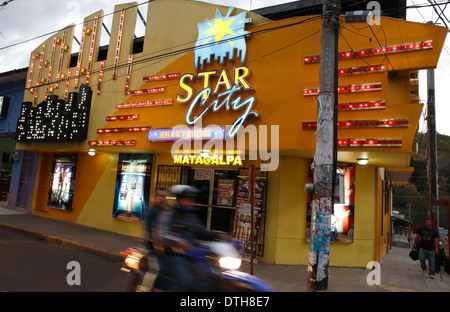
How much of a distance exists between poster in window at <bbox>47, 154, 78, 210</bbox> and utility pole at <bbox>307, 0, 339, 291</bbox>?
11569mm

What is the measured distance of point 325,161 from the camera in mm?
6160

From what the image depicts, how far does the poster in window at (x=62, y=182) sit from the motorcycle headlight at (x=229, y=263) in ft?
37.9

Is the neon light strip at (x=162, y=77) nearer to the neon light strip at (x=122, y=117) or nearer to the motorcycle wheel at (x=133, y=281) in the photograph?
the neon light strip at (x=122, y=117)

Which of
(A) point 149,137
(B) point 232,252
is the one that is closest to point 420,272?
(B) point 232,252

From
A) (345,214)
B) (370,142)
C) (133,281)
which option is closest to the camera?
(133,281)

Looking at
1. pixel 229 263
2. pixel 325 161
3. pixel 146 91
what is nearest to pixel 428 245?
pixel 325 161

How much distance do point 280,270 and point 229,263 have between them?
446 centimetres

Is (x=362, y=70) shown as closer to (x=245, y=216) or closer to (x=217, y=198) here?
(x=245, y=216)

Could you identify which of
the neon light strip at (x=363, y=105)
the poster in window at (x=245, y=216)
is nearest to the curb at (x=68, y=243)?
the poster in window at (x=245, y=216)

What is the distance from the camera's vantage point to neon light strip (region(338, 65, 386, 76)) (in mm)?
7582

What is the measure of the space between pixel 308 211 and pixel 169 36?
316 inches

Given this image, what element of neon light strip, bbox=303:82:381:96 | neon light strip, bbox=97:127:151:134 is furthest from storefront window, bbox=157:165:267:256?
neon light strip, bbox=303:82:381:96

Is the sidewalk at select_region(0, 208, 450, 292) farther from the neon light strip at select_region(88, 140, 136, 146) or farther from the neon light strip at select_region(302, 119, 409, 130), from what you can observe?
the neon light strip at select_region(302, 119, 409, 130)

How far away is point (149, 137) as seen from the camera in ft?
33.6
